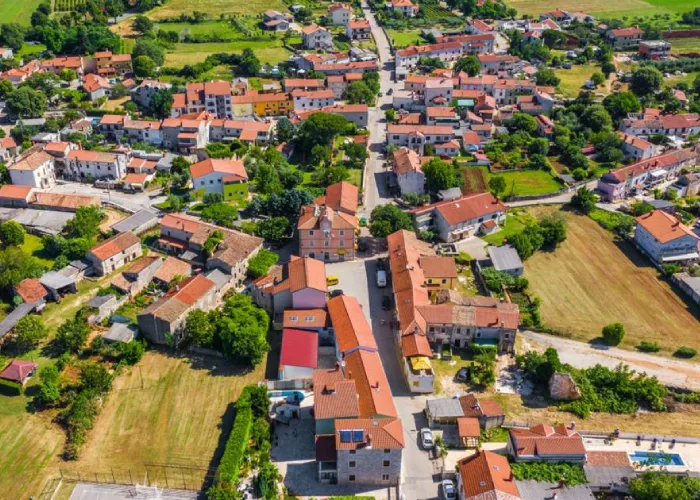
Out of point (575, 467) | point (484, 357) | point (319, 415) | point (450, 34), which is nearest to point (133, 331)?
point (319, 415)

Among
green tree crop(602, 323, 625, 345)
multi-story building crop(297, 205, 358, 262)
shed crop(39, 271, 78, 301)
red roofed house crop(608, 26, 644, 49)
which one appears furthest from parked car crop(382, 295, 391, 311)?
red roofed house crop(608, 26, 644, 49)

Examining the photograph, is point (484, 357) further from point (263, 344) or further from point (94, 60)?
point (94, 60)

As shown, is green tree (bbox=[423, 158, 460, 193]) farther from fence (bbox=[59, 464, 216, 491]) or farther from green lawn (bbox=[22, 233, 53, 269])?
fence (bbox=[59, 464, 216, 491])

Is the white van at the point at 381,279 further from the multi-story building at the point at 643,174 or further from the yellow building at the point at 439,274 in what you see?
the multi-story building at the point at 643,174

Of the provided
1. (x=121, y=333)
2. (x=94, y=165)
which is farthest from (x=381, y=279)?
(x=94, y=165)

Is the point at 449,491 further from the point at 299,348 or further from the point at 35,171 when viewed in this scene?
the point at 35,171
